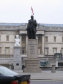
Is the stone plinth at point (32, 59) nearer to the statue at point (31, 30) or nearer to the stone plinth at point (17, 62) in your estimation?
the statue at point (31, 30)

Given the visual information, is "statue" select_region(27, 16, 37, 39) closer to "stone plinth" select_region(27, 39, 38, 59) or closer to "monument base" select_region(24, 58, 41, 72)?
"stone plinth" select_region(27, 39, 38, 59)

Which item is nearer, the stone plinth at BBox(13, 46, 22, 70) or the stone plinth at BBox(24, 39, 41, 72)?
the stone plinth at BBox(24, 39, 41, 72)

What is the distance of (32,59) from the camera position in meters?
41.9

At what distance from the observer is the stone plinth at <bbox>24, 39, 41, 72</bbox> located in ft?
136

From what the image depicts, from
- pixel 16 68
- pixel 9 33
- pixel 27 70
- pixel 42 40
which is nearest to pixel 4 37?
pixel 9 33

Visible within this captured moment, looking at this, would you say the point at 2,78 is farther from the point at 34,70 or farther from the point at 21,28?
the point at 21,28

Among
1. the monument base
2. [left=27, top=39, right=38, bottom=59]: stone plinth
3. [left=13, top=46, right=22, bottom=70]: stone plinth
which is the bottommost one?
[left=13, top=46, right=22, bottom=70]: stone plinth

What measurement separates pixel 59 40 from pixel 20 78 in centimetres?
8835

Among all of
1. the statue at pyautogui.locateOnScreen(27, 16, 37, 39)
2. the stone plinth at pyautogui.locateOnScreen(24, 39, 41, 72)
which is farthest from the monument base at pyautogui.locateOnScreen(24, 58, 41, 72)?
the statue at pyautogui.locateOnScreen(27, 16, 37, 39)

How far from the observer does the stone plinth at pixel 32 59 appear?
41562 millimetres

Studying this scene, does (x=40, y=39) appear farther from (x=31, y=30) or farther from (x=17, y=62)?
(x=31, y=30)

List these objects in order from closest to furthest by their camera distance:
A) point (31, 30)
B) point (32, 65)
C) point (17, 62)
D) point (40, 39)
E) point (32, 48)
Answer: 1. point (32, 65)
2. point (32, 48)
3. point (31, 30)
4. point (17, 62)
5. point (40, 39)

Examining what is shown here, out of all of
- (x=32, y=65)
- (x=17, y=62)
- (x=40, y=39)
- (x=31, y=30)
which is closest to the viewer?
(x=32, y=65)

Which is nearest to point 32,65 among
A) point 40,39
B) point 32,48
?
point 32,48
